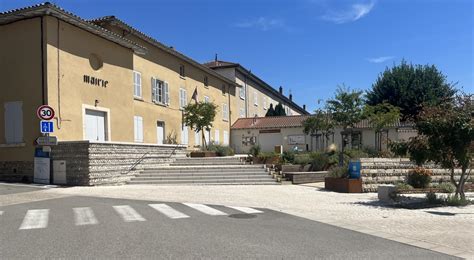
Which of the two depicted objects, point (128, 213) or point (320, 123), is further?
point (320, 123)

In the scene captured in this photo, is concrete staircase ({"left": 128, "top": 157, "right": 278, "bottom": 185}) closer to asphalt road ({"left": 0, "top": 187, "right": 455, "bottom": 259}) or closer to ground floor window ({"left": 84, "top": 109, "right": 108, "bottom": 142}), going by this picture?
ground floor window ({"left": 84, "top": 109, "right": 108, "bottom": 142})

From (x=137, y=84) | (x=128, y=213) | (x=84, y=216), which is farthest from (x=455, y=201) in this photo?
(x=137, y=84)

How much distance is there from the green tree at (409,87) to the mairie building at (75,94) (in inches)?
1027

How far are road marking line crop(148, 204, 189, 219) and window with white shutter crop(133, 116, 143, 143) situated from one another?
47.5 feet

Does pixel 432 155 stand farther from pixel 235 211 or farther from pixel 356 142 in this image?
pixel 356 142

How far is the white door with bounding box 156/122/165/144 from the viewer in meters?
29.6

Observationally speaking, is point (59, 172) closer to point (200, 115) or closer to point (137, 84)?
point (137, 84)

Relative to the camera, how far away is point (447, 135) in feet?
40.3

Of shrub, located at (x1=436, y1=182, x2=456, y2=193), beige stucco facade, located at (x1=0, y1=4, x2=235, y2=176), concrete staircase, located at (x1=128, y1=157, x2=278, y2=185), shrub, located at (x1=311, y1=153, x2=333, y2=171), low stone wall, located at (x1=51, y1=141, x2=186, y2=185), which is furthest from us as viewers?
shrub, located at (x1=311, y1=153, x2=333, y2=171)

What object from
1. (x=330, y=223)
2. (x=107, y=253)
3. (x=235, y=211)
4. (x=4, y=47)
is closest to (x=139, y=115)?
(x=4, y=47)

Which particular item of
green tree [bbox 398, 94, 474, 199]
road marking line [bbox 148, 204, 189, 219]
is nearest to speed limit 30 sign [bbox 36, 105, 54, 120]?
road marking line [bbox 148, 204, 189, 219]

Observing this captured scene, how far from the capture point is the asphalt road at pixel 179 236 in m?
6.75

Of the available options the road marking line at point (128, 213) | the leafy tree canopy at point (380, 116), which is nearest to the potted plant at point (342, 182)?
the road marking line at point (128, 213)

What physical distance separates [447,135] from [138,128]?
730 inches
